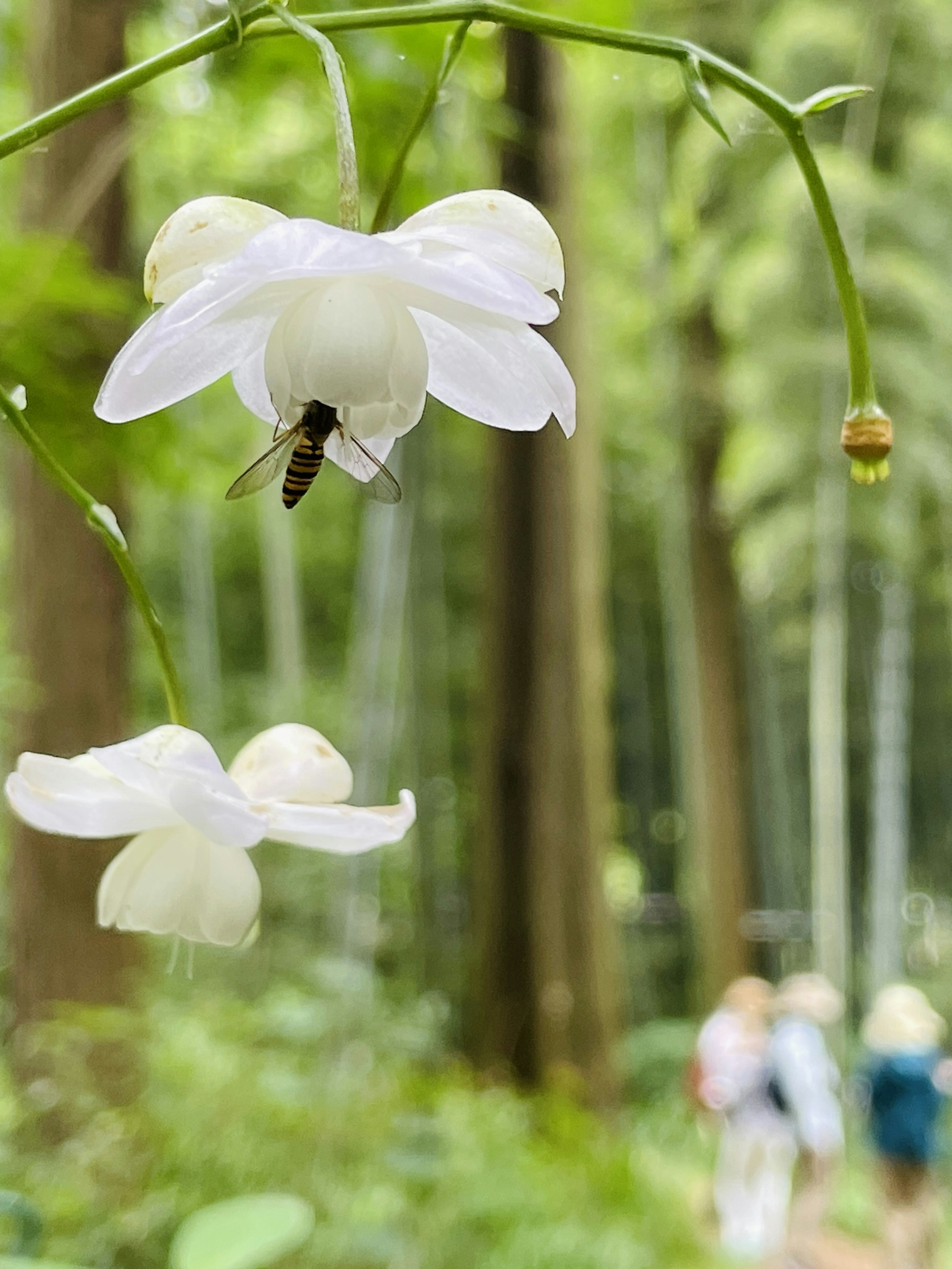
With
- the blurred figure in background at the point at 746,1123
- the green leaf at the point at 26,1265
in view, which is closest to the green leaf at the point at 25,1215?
the green leaf at the point at 26,1265

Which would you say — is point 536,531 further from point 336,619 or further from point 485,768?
point 336,619

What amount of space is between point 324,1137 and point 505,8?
2.68 meters

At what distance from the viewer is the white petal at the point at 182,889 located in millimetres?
354

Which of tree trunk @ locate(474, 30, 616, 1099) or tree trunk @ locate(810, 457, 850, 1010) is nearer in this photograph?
tree trunk @ locate(474, 30, 616, 1099)

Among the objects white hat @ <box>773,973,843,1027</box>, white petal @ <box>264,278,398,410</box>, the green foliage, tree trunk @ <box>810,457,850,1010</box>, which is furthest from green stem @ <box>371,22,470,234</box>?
tree trunk @ <box>810,457,850,1010</box>

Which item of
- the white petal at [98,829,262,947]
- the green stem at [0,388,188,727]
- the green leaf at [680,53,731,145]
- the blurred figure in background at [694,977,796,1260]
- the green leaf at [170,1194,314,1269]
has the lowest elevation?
the blurred figure in background at [694,977,796,1260]

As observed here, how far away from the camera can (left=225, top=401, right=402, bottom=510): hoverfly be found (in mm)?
375

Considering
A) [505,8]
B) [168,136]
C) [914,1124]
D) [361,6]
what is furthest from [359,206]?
[914,1124]

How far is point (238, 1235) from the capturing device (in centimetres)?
47

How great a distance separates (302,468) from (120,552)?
3.1 inches

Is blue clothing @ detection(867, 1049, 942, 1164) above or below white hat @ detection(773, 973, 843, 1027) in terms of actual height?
below

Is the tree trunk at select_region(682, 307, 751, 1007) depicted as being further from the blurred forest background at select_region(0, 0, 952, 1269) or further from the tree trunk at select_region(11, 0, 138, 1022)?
the tree trunk at select_region(11, 0, 138, 1022)

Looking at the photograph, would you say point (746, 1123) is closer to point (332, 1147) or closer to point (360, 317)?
point (332, 1147)

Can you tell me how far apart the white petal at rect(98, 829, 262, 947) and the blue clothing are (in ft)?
11.9
